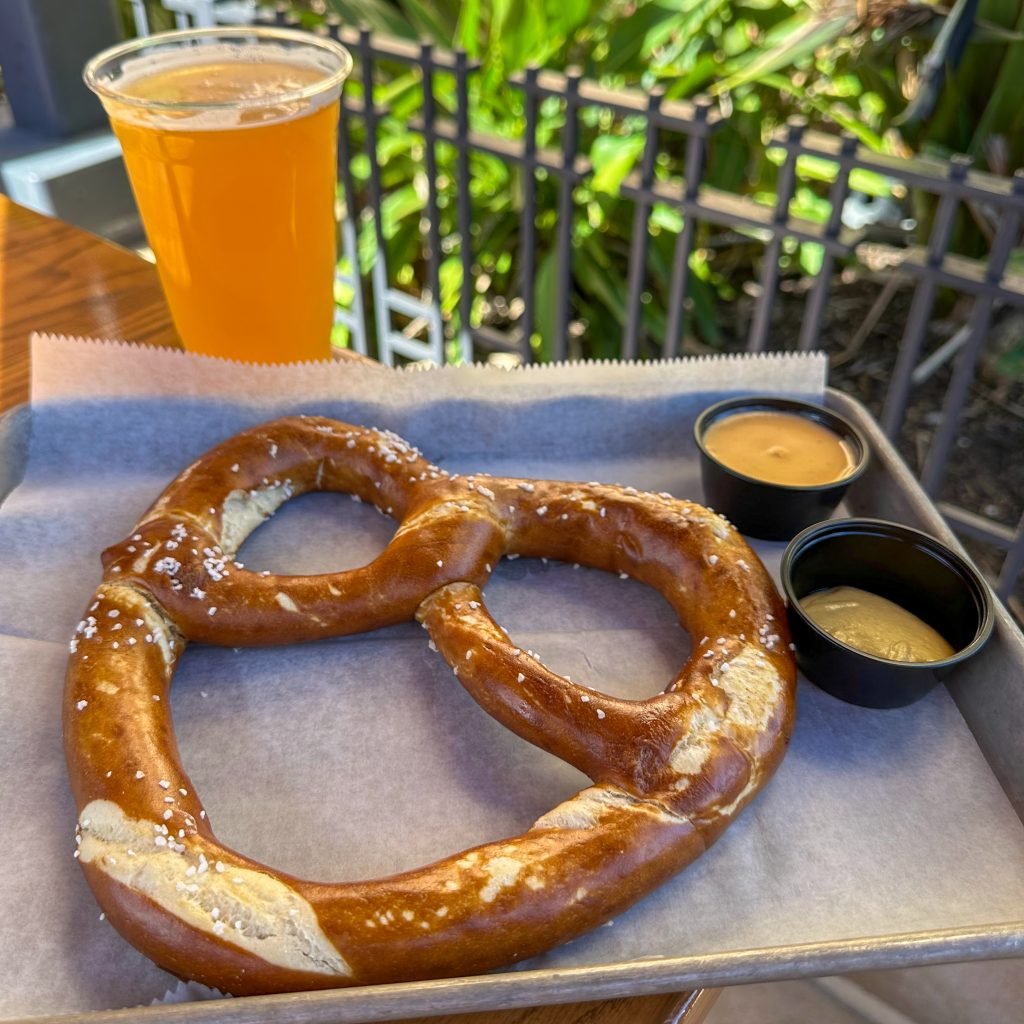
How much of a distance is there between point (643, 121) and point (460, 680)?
7.62 ft

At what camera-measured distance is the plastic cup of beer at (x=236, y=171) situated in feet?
3.77

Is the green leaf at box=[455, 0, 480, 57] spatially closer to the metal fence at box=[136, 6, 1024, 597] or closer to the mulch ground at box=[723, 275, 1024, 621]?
the metal fence at box=[136, 6, 1024, 597]

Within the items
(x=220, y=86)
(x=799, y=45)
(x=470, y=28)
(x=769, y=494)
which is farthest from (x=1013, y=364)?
(x=220, y=86)

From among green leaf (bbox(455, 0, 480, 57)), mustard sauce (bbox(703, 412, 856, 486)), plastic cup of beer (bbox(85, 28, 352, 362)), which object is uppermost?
plastic cup of beer (bbox(85, 28, 352, 362))

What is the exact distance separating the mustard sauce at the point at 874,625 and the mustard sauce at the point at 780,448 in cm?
18

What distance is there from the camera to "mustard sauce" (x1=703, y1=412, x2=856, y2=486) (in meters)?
1.25

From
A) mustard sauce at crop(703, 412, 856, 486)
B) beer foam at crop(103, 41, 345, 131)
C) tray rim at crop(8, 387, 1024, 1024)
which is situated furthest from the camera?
mustard sauce at crop(703, 412, 856, 486)

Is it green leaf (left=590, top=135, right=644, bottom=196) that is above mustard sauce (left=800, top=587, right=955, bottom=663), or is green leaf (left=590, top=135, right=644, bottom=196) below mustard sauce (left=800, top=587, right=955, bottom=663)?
below

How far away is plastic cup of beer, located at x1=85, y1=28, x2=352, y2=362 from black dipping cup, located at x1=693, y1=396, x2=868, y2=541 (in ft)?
1.95

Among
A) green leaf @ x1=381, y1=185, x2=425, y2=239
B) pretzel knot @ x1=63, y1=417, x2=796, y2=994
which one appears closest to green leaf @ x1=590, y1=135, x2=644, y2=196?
green leaf @ x1=381, y1=185, x2=425, y2=239

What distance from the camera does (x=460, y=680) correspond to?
1.02 meters

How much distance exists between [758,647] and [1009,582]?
1394 mm

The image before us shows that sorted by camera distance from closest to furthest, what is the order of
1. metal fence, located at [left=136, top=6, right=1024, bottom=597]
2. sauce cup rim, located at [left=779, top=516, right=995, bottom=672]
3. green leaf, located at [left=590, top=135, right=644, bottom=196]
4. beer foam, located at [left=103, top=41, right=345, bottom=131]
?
sauce cup rim, located at [left=779, top=516, right=995, bottom=672]
beer foam, located at [left=103, top=41, right=345, bottom=131]
metal fence, located at [left=136, top=6, right=1024, bottom=597]
green leaf, located at [left=590, top=135, right=644, bottom=196]

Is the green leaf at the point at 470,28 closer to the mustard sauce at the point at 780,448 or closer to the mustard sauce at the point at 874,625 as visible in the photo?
the mustard sauce at the point at 780,448
